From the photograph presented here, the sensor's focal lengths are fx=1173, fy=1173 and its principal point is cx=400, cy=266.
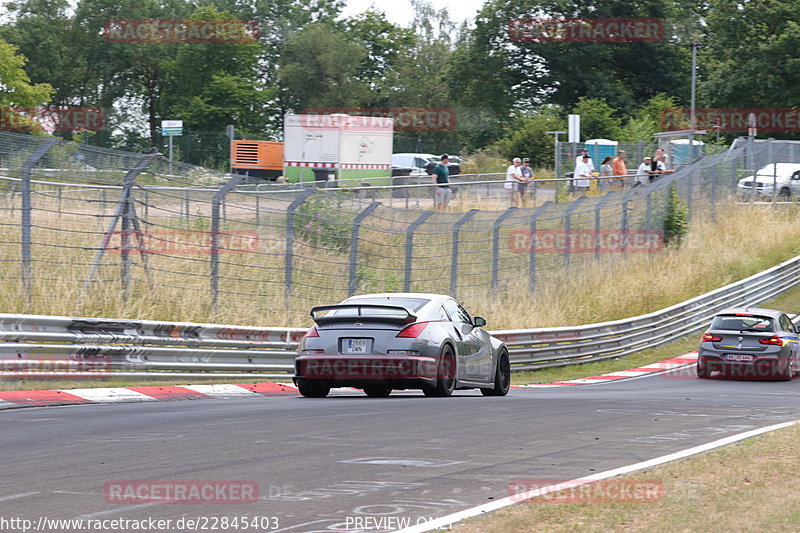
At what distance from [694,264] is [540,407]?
21263 mm

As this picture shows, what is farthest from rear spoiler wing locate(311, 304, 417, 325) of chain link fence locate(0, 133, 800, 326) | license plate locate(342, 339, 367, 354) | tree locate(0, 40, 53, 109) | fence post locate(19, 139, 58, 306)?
tree locate(0, 40, 53, 109)

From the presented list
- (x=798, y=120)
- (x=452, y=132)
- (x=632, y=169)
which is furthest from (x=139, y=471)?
(x=452, y=132)

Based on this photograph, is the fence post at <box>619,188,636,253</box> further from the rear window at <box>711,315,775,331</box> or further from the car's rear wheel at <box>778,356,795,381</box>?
the car's rear wheel at <box>778,356,795,381</box>

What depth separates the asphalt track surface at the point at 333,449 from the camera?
6.86m

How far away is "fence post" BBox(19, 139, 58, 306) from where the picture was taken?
47.2 feet

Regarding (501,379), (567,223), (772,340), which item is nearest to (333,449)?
(501,379)

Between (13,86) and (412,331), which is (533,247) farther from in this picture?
(13,86)

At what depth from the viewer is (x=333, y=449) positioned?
9070 millimetres

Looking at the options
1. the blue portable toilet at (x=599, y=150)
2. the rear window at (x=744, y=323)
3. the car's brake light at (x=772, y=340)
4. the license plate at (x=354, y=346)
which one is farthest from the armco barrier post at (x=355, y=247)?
the blue portable toilet at (x=599, y=150)

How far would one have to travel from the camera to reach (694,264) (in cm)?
3300

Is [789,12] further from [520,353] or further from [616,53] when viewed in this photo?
[520,353]

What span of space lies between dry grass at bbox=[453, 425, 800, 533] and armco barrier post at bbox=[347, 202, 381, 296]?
11735 millimetres

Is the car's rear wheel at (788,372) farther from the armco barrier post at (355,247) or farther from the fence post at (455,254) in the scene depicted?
the armco barrier post at (355,247)

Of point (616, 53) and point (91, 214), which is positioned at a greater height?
point (616, 53)
